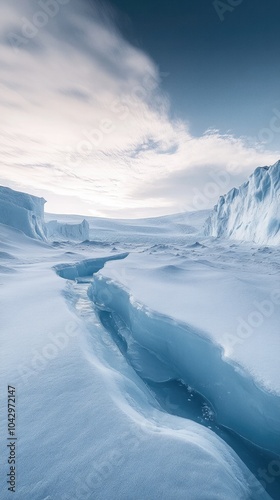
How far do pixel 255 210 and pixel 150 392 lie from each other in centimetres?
1666

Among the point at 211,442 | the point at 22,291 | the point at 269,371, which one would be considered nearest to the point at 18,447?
the point at 211,442

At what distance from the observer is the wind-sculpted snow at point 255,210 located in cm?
1470

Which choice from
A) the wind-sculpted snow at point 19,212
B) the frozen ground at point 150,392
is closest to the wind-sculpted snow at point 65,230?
the wind-sculpted snow at point 19,212

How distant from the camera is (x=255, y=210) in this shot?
1711 centimetres

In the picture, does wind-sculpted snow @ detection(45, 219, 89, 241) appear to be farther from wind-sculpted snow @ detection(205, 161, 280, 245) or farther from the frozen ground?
the frozen ground

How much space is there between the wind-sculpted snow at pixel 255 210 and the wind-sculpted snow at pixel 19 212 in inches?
617

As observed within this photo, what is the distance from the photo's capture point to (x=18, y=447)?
64.0 inches

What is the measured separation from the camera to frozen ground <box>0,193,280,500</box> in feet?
4.90

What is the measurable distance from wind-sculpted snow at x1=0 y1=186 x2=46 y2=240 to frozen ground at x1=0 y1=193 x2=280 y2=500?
11.8 m

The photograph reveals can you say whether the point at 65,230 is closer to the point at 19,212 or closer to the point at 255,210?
the point at 19,212

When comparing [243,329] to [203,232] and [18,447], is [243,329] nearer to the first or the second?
[18,447]

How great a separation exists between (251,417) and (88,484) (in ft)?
7.21

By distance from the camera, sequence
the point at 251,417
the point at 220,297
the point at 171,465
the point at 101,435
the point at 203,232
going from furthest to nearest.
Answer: the point at 203,232 → the point at 220,297 → the point at 251,417 → the point at 101,435 → the point at 171,465

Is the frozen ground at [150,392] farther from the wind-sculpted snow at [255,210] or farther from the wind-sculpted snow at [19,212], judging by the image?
the wind-sculpted snow at [19,212]
